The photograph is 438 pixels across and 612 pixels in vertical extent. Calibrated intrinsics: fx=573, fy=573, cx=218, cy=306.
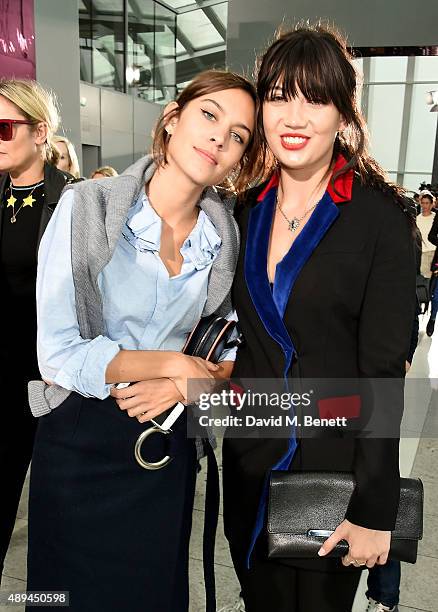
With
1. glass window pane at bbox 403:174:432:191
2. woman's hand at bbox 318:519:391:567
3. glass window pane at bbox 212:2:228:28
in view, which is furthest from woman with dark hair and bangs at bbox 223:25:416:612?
glass window pane at bbox 212:2:228:28

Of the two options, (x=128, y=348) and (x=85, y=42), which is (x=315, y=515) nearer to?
(x=128, y=348)

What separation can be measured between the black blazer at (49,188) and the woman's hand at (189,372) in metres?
1.12

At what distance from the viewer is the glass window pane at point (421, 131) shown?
62.8ft

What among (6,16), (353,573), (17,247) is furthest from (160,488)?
(6,16)

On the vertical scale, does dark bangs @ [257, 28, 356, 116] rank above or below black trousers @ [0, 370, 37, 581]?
above

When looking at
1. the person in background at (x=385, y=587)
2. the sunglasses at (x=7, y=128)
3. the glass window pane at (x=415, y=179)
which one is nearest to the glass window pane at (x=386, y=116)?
the glass window pane at (x=415, y=179)

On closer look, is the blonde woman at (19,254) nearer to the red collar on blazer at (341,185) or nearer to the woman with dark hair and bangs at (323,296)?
the woman with dark hair and bangs at (323,296)

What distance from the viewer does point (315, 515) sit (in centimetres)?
145

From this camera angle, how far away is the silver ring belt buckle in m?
1.47

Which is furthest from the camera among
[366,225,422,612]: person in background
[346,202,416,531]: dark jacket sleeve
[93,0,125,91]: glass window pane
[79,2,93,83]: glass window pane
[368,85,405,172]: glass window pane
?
[368,85,405,172]: glass window pane

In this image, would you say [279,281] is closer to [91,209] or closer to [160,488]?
[91,209]

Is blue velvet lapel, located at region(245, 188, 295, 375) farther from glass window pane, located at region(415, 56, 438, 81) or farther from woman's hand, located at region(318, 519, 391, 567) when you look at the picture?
glass window pane, located at region(415, 56, 438, 81)

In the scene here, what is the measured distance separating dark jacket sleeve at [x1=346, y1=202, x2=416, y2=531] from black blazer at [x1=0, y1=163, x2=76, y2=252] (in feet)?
4.67

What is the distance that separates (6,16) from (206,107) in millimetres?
6800
